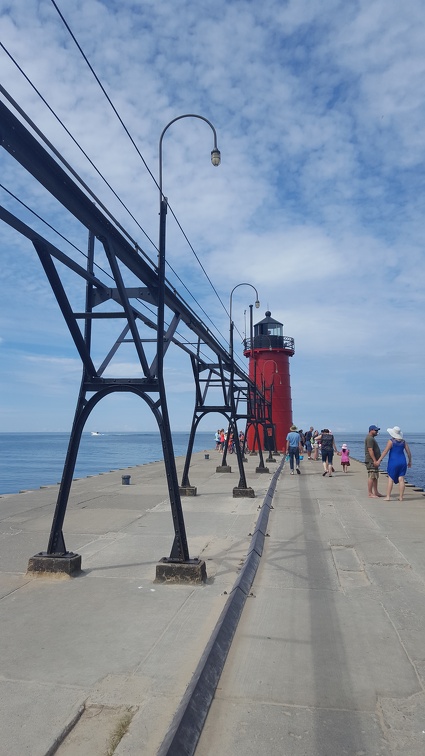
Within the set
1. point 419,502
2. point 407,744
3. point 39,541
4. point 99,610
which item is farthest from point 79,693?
point 419,502

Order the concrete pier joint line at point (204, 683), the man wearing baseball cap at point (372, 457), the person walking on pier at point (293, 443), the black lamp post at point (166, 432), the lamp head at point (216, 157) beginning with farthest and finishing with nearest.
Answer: the person walking on pier at point (293, 443) → the man wearing baseball cap at point (372, 457) → the lamp head at point (216, 157) → the black lamp post at point (166, 432) → the concrete pier joint line at point (204, 683)

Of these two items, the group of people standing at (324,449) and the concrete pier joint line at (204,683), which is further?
the group of people standing at (324,449)

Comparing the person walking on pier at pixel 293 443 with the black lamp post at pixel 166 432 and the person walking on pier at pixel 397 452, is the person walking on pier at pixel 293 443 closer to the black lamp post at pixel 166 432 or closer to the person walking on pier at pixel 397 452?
the person walking on pier at pixel 397 452

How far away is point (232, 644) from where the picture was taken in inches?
177

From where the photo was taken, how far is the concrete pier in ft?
10.4

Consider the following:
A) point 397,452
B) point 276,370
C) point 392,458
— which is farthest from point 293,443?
point 276,370

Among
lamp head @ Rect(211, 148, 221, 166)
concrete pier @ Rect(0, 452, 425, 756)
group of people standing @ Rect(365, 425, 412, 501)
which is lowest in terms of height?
concrete pier @ Rect(0, 452, 425, 756)

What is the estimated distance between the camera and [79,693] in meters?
3.61

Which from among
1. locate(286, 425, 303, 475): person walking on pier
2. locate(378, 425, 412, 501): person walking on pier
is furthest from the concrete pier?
locate(286, 425, 303, 475): person walking on pier

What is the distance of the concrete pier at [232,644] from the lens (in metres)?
3.18

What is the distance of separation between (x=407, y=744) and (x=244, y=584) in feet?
9.64

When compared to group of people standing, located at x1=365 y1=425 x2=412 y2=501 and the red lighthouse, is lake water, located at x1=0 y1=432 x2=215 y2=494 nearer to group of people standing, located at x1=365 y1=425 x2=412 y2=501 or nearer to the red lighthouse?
the red lighthouse

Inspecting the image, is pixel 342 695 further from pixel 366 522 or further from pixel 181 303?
pixel 181 303

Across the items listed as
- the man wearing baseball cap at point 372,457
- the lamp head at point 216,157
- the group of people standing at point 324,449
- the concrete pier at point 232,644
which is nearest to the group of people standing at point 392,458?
the man wearing baseball cap at point 372,457
